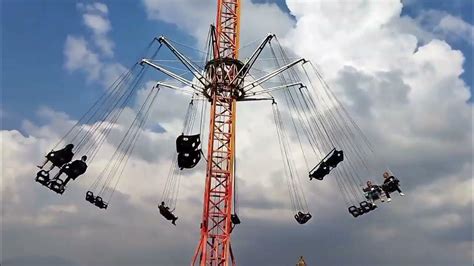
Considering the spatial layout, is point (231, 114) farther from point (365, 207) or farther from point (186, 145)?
point (365, 207)

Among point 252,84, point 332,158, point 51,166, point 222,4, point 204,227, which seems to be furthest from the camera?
point 222,4

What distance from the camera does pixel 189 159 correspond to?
136 ft

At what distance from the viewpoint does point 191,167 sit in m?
41.7

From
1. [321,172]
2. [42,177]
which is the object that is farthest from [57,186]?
[321,172]

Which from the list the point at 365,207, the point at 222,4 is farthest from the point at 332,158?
the point at 222,4

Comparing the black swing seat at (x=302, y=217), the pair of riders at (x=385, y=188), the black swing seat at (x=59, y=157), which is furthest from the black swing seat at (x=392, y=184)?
the black swing seat at (x=59, y=157)

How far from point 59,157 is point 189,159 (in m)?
10.1

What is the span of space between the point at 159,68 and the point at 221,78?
6011 millimetres

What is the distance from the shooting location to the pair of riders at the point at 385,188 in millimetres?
39281

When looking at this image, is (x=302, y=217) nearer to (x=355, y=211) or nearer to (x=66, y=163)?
(x=355, y=211)

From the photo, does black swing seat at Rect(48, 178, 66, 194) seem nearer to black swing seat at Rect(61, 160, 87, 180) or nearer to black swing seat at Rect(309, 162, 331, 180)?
black swing seat at Rect(61, 160, 87, 180)

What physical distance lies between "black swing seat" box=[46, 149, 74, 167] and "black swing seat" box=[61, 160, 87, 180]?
0.51 metres

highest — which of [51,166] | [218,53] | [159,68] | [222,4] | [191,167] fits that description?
[222,4]

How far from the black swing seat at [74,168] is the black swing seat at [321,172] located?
17.3 metres
